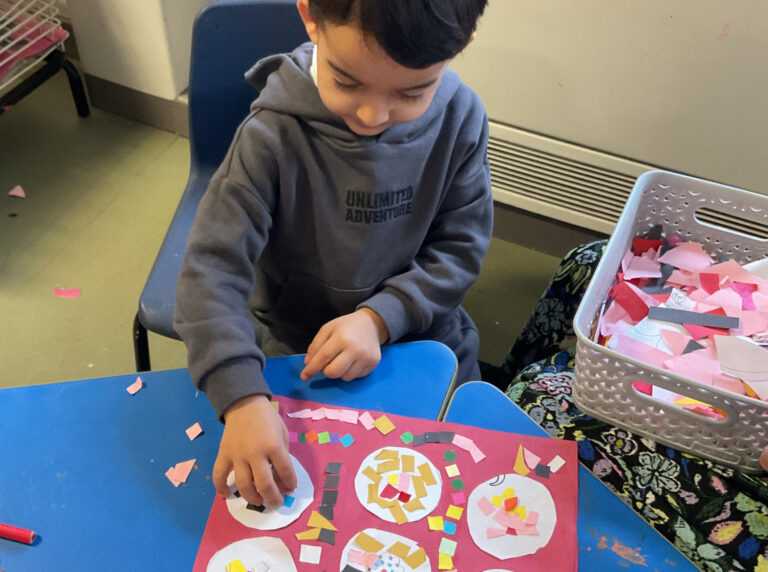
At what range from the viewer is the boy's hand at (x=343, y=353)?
0.75m

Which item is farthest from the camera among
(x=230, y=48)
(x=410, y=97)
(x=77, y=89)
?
(x=77, y=89)

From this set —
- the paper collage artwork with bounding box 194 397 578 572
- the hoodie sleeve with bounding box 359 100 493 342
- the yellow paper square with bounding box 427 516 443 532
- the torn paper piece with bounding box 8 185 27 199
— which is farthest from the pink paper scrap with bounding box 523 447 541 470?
the torn paper piece with bounding box 8 185 27 199

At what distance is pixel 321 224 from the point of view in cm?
84

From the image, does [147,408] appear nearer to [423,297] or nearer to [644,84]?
[423,297]

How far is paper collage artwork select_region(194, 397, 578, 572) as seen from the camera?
24.3 inches

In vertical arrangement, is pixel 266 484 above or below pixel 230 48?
below

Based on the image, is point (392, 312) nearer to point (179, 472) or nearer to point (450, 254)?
point (450, 254)

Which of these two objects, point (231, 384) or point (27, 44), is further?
point (27, 44)

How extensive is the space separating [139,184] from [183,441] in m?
1.43

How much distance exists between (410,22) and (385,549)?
47 centimetres

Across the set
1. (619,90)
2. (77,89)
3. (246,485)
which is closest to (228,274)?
(246,485)

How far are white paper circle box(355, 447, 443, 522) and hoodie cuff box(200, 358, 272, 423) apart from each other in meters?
0.13

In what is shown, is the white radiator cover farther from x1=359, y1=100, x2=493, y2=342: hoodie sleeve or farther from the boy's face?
the boy's face

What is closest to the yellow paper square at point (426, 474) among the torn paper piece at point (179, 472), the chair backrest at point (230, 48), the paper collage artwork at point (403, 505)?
the paper collage artwork at point (403, 505)
